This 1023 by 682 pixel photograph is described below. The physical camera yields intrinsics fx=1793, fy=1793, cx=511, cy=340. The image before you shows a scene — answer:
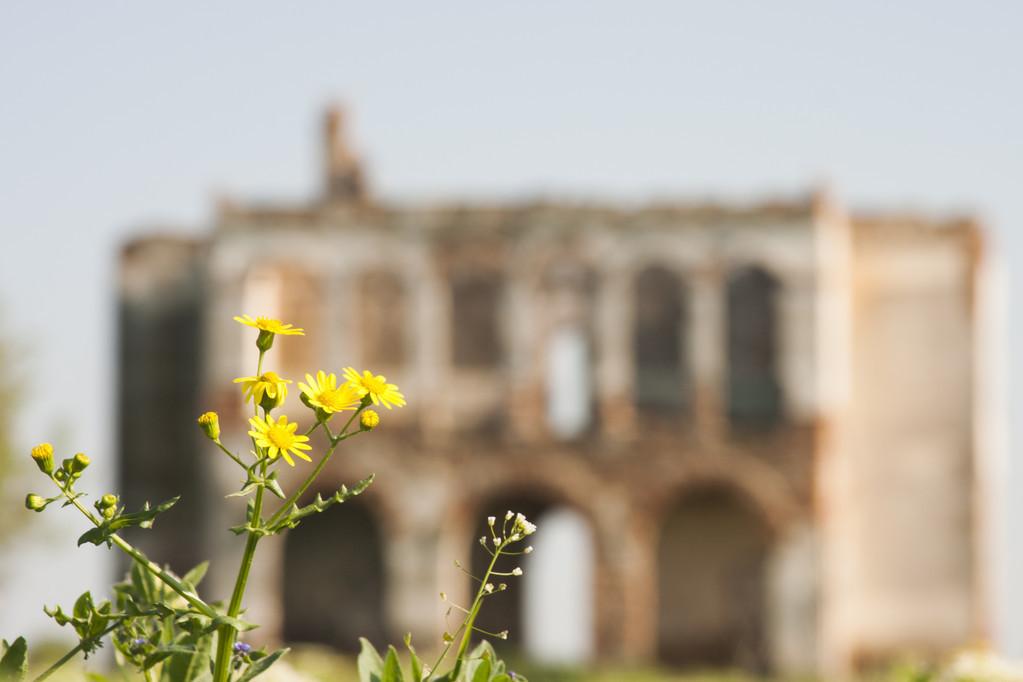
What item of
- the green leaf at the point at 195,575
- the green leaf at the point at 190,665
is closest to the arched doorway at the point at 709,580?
the green leaf at the point at 195,575

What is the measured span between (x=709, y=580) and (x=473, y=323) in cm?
499

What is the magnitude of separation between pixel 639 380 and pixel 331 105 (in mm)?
6741

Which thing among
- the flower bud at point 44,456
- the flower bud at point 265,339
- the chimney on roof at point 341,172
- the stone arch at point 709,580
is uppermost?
the chimney on roof at point 341,172


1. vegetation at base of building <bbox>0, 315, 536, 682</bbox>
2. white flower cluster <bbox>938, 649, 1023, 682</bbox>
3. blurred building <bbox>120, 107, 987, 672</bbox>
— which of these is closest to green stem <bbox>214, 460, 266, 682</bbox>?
vegetation at base of building <bbox>0, 315, 536, 682</bbox>

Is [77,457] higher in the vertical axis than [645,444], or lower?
higher

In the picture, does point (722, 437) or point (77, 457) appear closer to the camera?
point (77, 457)

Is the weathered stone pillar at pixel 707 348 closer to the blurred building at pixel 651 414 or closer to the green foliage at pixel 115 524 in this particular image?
the blurred building at pixel 651 414

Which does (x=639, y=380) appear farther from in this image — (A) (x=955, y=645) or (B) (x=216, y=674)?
(B) (x=216, y=674)

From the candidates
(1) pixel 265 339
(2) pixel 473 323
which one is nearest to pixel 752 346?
(2) pixel 473 323

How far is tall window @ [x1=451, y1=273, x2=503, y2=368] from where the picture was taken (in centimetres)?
2555

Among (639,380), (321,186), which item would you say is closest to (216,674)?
(639,380)

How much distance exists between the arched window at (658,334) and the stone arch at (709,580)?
1566mm

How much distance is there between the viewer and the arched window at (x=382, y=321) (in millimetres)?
25688

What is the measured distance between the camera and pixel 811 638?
77.9ft
